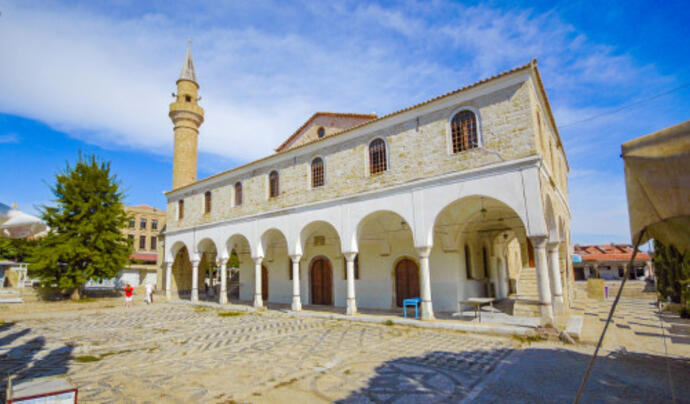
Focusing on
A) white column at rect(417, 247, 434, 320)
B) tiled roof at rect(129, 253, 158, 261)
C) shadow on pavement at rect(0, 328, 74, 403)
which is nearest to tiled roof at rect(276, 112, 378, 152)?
white column at rect(417, 247, 434, 320)

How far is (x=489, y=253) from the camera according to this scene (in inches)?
668

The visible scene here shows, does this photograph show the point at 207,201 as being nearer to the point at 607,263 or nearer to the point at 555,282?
the point at 555,282

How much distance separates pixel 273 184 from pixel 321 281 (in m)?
5.09

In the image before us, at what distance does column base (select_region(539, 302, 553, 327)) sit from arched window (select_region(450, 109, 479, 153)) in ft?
15.3

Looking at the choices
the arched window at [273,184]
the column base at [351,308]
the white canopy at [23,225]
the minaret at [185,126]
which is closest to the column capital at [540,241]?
the column base at [351,308]

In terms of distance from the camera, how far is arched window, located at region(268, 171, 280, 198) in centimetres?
1659

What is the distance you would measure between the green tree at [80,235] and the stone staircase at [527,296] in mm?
20286

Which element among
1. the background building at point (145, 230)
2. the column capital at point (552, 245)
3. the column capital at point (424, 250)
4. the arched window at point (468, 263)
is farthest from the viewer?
A: the background building at point (145, 230)

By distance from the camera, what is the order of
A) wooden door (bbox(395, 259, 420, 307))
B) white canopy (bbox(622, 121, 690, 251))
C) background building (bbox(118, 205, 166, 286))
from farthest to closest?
background building (bbox(118, 205, 166, 286)), wooden door (bbox(395, 259, 420, 307)), white canopy (bbox(622, 121, 690, 251))

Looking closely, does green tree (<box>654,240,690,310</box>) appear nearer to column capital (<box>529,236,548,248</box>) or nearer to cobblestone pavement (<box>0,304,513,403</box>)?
column capital (<box>529,236,548,248</box>)

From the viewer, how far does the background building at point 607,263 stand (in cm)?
3744

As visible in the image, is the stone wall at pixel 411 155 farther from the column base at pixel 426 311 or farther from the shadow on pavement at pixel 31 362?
the shadow on pavement at pixel 31 362

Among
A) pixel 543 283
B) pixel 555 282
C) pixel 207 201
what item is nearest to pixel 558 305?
pixel 555 282

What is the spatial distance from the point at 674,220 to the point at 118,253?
23.7 meters
